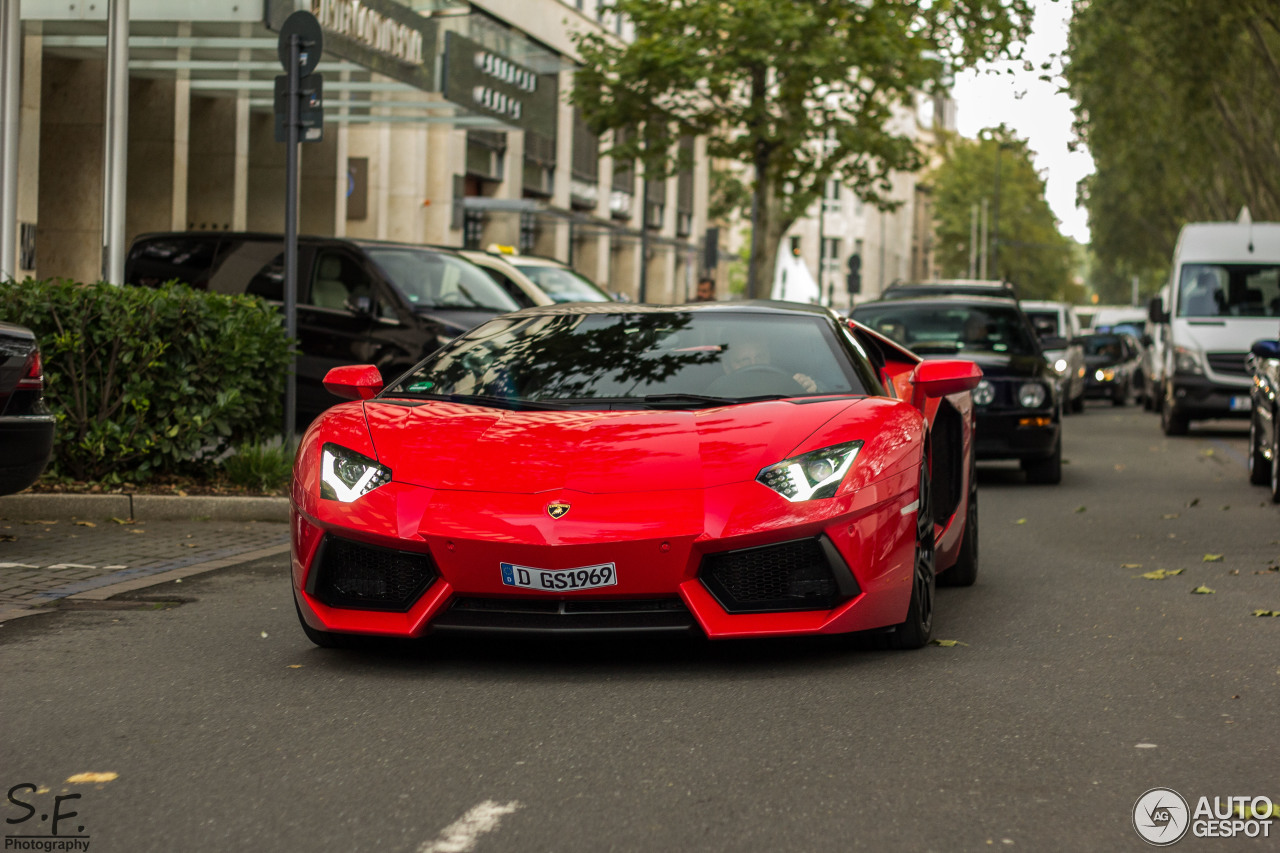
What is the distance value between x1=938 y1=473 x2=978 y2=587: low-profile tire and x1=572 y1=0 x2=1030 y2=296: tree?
868 inches

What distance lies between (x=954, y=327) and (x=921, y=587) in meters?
9.43

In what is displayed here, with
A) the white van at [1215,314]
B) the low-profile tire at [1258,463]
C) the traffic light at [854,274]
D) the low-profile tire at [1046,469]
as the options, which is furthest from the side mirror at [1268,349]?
the traffic light at [854,274]

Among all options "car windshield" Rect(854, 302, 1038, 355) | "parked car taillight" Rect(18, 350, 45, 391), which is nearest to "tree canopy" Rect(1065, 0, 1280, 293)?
"car windshield" Rect(854, 302, 1038, 355)

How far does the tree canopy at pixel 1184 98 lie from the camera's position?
1262 inches

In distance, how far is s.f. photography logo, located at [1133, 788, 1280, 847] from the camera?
3.96m

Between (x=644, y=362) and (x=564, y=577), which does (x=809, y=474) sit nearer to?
(x=564, y=577)

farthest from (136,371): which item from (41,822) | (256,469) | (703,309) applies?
(41,822)

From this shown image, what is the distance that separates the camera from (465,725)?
500 cm

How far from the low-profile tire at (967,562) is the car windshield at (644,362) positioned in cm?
150

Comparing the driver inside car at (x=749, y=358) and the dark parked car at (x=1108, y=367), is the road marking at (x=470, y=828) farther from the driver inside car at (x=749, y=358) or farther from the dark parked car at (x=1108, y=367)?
the dark parked car at (x=1108, y=367)

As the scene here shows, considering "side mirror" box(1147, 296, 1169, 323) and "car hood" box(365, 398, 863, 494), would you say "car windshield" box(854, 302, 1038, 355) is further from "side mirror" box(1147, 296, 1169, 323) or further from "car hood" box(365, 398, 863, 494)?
"car hood" box(365, 398, 863, 494)

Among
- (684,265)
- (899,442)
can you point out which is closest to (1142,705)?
(899,442)

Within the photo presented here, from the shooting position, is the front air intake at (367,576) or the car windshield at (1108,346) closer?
the front air intake at (367,576)

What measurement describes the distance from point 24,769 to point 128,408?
20.8ft
